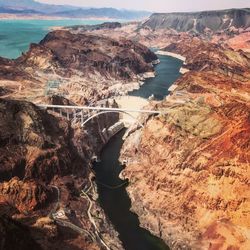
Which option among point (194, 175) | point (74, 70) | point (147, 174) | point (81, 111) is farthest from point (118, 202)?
point (74, 70)

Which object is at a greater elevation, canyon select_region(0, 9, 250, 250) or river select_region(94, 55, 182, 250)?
canyon select_region(0, 9, 250, 250)

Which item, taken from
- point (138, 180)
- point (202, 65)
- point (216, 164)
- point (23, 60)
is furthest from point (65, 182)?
point (202, 65)

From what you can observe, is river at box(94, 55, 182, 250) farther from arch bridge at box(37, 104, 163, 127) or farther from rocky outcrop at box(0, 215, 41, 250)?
rocky outcrop at box(0, 215, 41, 250)

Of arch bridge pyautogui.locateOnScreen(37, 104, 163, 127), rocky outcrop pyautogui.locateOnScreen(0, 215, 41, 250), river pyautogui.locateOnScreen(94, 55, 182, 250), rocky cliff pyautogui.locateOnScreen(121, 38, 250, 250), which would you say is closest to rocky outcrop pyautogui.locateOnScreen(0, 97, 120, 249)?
river pyautogui.locateOnScreen(94, 55, 182, 250)

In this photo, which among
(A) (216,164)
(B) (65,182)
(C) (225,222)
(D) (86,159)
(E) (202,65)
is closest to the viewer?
(C) (225,222)

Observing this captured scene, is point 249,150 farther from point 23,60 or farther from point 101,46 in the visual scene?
point 101,46

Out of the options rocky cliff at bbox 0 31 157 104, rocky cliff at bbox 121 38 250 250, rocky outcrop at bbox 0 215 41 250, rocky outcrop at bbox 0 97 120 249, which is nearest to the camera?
rocky outcrop at bbox 0 215 41 250

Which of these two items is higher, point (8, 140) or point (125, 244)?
point (8, 140)

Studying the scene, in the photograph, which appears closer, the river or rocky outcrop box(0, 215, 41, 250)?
rocky outcrop box(0, 215, 41, 250)

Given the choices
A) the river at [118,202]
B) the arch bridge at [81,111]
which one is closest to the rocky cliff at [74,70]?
the arch bridge at [81,111]
